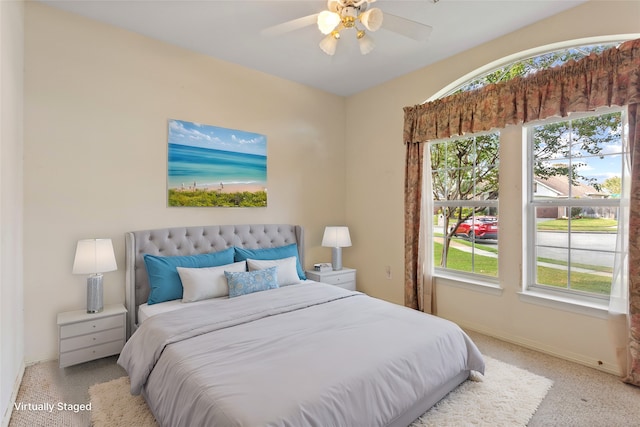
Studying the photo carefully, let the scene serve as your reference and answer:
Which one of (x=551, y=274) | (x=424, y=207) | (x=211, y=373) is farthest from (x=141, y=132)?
(x=551, y=274)

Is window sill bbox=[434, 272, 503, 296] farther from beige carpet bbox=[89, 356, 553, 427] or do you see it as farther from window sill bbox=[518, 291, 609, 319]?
beige carpet bbox=[89, 356, 553, 427]

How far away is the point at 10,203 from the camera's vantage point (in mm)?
2105

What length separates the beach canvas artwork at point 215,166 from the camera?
3.19 metres

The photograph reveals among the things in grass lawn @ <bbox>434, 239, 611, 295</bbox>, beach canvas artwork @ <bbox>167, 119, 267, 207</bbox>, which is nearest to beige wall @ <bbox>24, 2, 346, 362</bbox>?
beach canvas artwork @ <bbox>167, 119, 267, 207</bbox>

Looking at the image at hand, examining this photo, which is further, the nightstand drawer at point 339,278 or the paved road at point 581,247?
the nightstand drawer at point 339,278

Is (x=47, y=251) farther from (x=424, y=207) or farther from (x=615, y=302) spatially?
(x=615, y=302)

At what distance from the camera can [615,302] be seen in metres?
2.39

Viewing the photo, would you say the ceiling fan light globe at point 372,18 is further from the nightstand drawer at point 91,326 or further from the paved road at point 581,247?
the nightstand drawer at point 91,326

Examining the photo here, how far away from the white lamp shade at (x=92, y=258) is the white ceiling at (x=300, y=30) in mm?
1926

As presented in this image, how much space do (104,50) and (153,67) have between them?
394 mm

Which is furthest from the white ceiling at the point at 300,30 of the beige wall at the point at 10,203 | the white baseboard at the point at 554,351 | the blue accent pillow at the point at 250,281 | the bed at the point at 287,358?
the white baseboard at the point at 554,351

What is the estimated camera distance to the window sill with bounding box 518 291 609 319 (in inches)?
99.3

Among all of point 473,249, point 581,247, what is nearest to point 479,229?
point 473,249

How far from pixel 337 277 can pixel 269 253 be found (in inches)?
37.8
